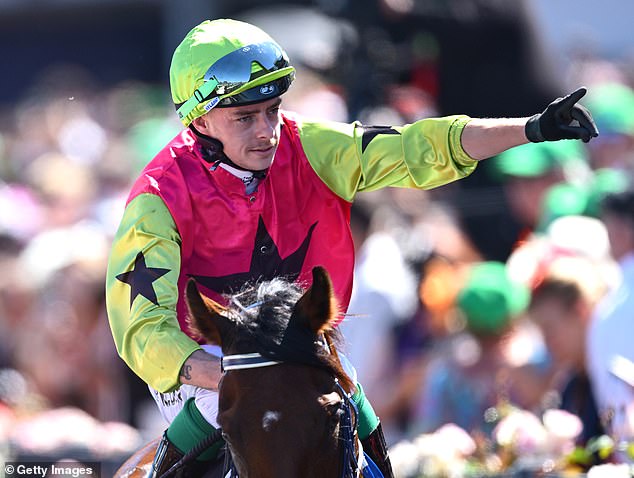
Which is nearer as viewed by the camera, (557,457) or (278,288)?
(278,288)

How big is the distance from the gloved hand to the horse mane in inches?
35.6

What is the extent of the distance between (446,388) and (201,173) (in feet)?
8.97

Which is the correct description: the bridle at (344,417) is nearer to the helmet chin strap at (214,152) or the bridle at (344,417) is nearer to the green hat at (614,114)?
the helmet chin strap at (214,152)

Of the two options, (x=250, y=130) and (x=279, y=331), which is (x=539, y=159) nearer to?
(x=250, y=130)

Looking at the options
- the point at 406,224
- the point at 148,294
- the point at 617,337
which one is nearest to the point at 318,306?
the point at 148,294

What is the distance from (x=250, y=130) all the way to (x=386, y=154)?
0.50 metres

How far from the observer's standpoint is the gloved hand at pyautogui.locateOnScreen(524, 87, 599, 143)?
4203 millimetres

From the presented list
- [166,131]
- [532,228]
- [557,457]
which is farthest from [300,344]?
[166,131]

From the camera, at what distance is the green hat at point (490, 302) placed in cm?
732

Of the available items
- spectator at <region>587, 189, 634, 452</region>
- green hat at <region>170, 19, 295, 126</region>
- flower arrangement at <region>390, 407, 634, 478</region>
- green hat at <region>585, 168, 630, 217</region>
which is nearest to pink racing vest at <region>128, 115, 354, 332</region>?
green hat at <region>170, 19, 295, 126</region>

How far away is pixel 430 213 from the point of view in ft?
28.8

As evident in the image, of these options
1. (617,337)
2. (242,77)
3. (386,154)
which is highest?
(242,77)

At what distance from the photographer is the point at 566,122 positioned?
14.0 feet

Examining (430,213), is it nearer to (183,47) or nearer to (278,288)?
(183,47)
